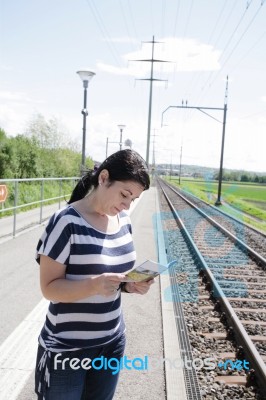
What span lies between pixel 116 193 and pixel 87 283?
19.0 inches

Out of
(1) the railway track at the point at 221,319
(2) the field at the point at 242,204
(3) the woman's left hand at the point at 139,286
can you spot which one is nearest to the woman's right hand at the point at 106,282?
(3) the woman's left hand at the point at 139,286

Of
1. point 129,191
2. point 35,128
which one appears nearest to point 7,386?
point 129,191

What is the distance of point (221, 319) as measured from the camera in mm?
5457

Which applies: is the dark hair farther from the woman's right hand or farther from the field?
the field

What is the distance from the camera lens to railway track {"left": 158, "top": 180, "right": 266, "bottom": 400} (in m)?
3.85

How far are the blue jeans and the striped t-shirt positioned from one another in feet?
0.16

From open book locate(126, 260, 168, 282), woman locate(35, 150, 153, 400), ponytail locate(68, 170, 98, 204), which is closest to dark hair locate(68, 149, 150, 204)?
woman locate(35, 150, 153, 400)

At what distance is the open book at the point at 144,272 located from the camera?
76.1 inches

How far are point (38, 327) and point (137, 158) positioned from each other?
320cm

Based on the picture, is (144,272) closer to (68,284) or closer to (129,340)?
(68,284)

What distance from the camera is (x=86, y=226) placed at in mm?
1930

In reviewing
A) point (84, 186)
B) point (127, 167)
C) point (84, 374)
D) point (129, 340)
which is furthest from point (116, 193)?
point (129, 340)

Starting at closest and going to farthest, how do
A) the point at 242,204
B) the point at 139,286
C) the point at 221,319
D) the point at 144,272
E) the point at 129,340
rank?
1. the point at 144,272
2. the point at 139,286
3. the point at 129,340
4. the point at 221,319
5. the point at 242,204

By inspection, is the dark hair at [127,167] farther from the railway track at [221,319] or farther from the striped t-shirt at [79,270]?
the railway track at [221,319]
